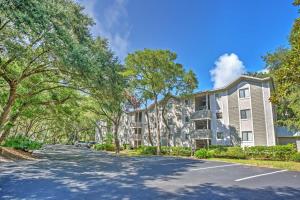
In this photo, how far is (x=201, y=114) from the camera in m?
29.2

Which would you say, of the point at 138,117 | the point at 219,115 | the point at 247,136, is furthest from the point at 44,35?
the point at 138,117

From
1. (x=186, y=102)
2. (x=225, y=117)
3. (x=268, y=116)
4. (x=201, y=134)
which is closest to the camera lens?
(x=268, y=116)

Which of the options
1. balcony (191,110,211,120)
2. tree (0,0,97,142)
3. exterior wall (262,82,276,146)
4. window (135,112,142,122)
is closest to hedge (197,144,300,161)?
exterior wall (262,82,276,146)

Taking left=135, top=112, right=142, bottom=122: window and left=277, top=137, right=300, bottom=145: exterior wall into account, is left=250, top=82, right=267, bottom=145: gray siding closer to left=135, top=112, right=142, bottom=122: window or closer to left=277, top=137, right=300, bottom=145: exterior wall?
left=277, top=137, right=300, bottom=145: exterior wall

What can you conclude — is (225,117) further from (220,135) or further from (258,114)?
(258,114)

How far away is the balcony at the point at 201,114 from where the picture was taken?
93.7ft

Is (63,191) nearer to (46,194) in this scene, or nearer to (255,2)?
(46,194)

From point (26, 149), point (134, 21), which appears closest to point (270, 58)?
point (134, 21)

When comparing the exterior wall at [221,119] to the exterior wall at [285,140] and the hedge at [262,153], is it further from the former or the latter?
the exterior wall at [285,140]

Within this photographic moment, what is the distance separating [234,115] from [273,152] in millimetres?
8170

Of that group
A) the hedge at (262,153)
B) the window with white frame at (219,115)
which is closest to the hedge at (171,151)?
the hedge at (262,153)

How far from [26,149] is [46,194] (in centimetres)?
1864

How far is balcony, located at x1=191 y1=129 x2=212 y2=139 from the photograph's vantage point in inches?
1106

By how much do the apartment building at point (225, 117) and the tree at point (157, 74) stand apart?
3.31 meters
